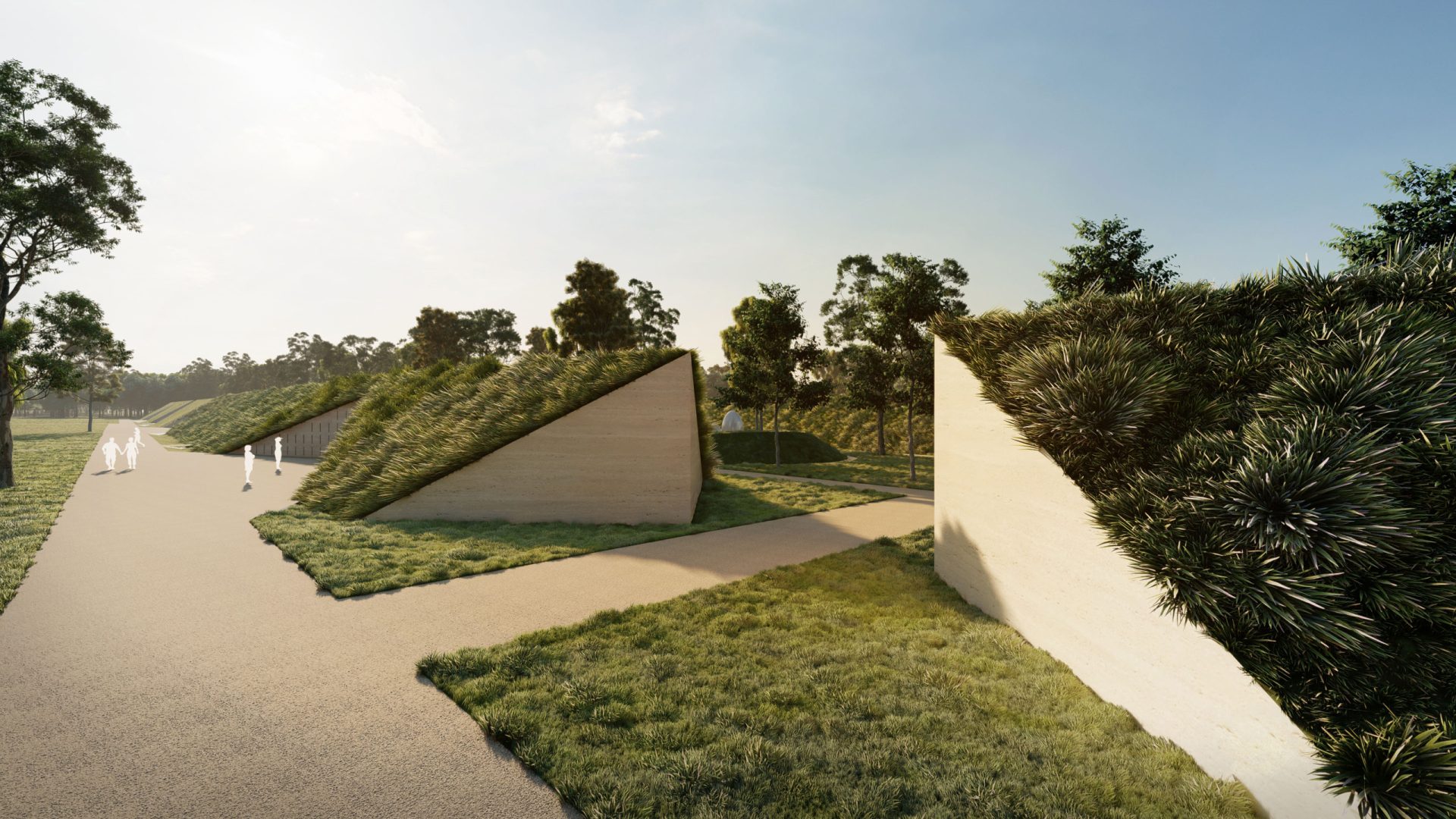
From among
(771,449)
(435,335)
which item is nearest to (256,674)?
(771,449)

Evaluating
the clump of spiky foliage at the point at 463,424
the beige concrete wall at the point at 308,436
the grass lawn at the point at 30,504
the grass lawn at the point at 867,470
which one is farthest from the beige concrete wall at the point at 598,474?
the beige concrete wall at the point at 308,436

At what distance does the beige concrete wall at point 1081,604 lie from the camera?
10.3 feet

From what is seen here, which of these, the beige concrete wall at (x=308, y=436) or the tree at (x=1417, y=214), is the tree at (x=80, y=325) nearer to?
the beige concrete wall at (x=308, y=436)

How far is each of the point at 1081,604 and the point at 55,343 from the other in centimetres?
2143

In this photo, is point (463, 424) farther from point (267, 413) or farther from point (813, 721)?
point (267, 413)

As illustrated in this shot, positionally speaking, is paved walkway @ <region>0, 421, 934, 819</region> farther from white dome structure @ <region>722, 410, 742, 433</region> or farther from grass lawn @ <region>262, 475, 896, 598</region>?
white dome structure @ <region>722, 410, 742, 433</region>

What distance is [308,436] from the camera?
78.3 feet

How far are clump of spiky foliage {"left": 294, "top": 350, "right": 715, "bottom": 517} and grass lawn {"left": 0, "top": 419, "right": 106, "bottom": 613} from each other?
363 centimetres

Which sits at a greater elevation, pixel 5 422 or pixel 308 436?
pixel 5 422

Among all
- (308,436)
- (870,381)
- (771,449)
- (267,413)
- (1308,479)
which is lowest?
(771,449)

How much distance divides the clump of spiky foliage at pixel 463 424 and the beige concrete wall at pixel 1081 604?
5.91 m

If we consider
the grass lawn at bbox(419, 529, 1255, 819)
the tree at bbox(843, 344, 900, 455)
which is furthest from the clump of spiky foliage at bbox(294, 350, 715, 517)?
the tree at bbox(843, 344, 900, 455)

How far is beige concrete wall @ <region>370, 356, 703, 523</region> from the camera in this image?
10.6 m

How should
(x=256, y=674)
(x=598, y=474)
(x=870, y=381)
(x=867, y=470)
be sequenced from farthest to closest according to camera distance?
(x=867, y=470) < (x=870, y=381) < (x=598, y=474) < (x=256, y=674)
